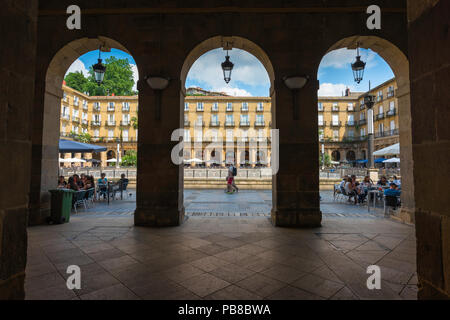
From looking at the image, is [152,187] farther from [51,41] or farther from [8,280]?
[51,41]

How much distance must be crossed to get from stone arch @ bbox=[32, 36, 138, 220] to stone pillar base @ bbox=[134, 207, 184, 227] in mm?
2571

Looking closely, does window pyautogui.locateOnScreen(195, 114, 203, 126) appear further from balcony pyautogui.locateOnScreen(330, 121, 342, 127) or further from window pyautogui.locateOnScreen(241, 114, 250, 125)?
balcony pyautogui.locateOnScreen(330, 121, 342, 127)

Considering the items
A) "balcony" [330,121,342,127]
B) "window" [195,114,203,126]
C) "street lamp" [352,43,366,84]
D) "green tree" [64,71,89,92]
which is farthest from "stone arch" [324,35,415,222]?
"green tree" [64,71,89,92]

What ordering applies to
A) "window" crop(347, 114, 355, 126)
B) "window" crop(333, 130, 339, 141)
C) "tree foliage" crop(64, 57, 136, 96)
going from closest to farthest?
"tree foliage" crop(64, 57, 136, 96), "window" crop(347, 114, 355, 126), "window" crop(333, 130, 339, 141)

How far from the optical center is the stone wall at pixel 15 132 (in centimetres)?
159

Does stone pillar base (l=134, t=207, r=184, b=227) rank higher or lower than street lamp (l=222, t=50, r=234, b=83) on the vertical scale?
lower

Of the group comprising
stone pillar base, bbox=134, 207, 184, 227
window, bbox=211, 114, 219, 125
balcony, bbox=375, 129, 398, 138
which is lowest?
stone pillar base, bbox=134, 207, 184, 227

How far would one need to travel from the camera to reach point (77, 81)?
146 feet

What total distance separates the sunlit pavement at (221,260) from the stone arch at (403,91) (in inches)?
34.6

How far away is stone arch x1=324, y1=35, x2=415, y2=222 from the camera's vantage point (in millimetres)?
5500

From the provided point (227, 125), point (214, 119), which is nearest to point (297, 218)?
point (227, 125)

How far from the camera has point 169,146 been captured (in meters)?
5.36

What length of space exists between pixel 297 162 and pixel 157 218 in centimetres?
365
